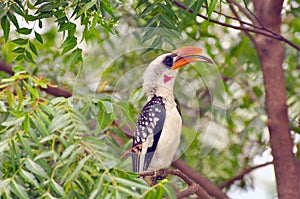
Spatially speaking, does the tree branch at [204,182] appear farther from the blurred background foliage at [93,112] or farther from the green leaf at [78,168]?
the green leaf at [78,168]

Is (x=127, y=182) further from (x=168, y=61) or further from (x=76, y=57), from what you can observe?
(x=76, y=57)

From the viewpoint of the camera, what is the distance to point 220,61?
2730 mm

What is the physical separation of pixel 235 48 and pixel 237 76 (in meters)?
0.11

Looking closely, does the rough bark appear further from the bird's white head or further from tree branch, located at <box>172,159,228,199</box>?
the bird's white head

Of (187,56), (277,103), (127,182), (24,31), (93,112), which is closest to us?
(127,182)

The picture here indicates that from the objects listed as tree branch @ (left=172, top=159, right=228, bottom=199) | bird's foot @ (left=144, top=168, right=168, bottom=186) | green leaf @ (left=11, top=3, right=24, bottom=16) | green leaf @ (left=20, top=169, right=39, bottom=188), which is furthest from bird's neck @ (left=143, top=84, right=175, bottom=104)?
tree branch @ (left=172, top=159, right=228, bottom=199)

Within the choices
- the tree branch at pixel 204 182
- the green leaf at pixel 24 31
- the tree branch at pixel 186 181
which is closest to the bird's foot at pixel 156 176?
the tree branch at pixel 186 181

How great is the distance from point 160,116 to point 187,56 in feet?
0.43

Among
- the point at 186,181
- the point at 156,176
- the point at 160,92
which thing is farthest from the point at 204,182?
the point at 160,92

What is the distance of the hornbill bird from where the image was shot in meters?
1.32

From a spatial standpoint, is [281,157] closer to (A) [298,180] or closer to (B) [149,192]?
(A) [298,180]

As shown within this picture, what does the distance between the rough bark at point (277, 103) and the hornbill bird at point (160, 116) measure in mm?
745

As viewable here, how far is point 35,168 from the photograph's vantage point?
132 cm

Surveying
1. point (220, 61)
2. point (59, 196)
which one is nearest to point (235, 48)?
point (220, 61)
